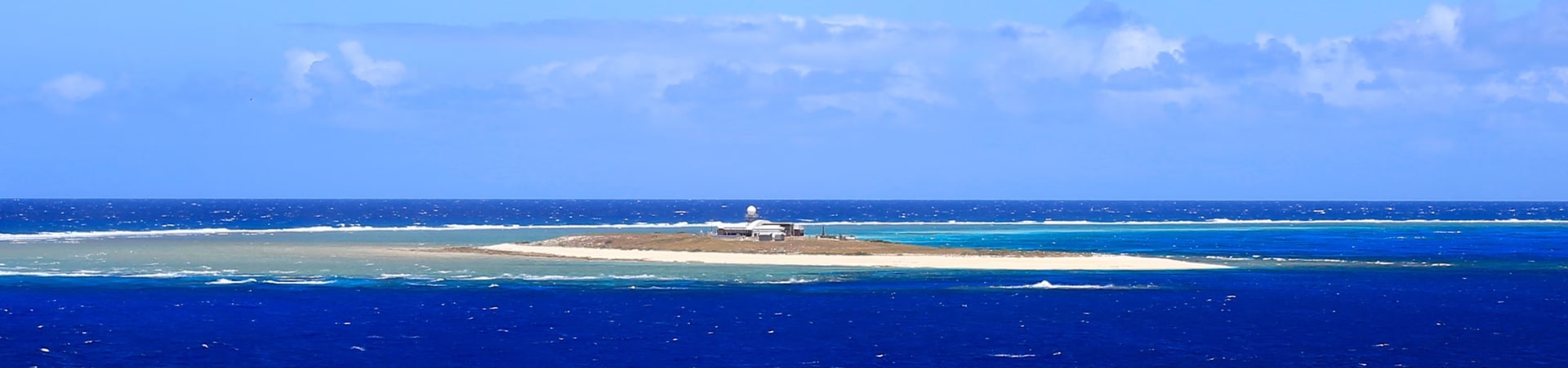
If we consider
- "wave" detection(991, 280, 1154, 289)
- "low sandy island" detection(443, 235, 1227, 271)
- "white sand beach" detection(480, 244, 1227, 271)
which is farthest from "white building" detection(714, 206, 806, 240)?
"wave" detection(991, 280, 1154, 289)

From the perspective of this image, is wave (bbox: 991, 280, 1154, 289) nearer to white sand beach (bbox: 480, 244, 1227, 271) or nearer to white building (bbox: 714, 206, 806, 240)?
white sand beach (bbox: 480, 244, 1227, 271)

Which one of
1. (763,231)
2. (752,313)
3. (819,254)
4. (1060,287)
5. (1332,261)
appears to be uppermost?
(763,231)

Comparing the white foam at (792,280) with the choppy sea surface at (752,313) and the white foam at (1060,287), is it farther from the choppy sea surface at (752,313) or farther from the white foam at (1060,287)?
the white foam at (1060,287)

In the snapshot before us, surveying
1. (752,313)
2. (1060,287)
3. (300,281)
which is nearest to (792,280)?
(1060,287)

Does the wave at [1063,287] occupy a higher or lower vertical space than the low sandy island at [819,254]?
lower

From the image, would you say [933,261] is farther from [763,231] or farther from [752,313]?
[752,313]

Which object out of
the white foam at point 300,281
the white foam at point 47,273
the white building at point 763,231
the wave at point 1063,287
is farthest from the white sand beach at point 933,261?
the white foam at point 47,273
